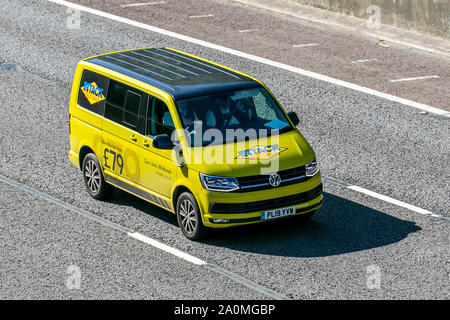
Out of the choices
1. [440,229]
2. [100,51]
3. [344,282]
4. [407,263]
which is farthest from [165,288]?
[100,51]

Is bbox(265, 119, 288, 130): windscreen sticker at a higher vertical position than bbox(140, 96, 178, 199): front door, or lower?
higher

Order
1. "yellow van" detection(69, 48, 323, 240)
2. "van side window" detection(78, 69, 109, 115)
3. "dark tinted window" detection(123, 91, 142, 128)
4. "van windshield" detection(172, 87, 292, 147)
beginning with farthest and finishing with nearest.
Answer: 1. "van side window" detection(78, 69, 109, 115)
2. "dark tinted window" detection(123, 91, 142, 128)
3. "van windshield" detection(172, 87, 292, 147)
4. "yellow van" detection(69, 48, 323, 240)

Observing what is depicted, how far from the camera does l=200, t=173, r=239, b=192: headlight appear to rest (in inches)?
436

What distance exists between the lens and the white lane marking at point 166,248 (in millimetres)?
11023

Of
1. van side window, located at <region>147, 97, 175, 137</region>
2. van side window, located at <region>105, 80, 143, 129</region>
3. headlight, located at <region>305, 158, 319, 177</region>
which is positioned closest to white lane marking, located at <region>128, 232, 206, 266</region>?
van side window, located at <region>147, 97, 175, 137</region>

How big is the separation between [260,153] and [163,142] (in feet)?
4.05

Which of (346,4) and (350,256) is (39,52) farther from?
(350,256)

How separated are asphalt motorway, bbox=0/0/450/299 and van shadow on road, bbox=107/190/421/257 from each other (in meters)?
0.02

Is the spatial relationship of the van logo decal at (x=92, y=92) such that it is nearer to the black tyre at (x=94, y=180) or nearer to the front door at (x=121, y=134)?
the front door at (x=121, y=134)

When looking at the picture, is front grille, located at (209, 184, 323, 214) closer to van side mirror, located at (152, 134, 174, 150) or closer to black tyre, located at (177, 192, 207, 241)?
black tyre, located at (177, 192, 207, 241)

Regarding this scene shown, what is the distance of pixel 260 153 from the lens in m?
11.3

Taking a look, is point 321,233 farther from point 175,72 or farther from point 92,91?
point 92,91

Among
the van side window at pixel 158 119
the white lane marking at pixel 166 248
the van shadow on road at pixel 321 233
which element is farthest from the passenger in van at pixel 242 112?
the white lane marking at pixel 166 248

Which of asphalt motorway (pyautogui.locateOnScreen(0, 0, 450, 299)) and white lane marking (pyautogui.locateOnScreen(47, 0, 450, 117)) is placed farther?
white lane marking (pyautogui.locateOnScreen(47, 0, 450, 117))
